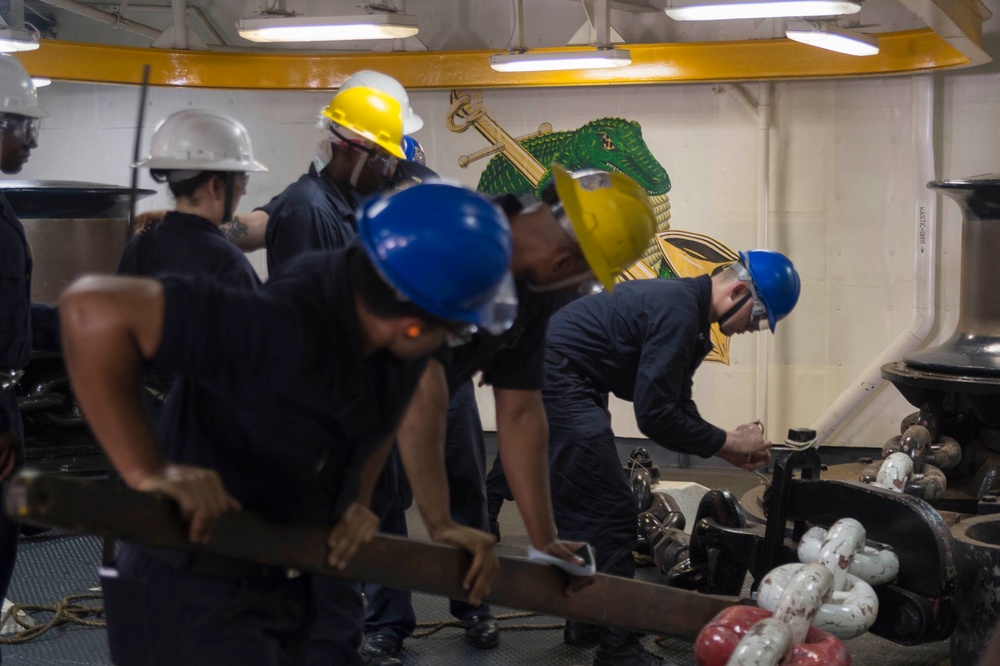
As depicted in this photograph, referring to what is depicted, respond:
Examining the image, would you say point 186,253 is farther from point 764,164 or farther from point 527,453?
point 764,164

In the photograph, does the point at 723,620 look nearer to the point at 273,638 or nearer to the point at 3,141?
the point at 273,638

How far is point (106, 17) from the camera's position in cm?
792

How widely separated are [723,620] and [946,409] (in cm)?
256

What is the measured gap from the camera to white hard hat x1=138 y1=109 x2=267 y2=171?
10.7 feet

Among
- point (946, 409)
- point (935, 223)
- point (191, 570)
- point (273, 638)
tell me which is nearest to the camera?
point (191, 570)

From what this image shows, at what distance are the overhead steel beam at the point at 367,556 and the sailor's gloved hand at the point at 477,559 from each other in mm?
21

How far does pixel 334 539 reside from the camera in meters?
2.00

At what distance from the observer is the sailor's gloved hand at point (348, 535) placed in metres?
2.01

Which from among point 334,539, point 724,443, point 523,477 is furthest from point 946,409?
point 334,539

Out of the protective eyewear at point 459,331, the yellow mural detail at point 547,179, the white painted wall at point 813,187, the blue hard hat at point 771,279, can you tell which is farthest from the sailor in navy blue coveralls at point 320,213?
the white painted wall at point 813,187

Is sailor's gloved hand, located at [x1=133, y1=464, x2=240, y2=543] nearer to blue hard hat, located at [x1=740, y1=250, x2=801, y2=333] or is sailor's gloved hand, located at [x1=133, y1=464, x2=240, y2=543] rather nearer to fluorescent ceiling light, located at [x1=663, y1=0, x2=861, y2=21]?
blue hard hat, located at [x1=740, y1=250, x2=801, y2=333]

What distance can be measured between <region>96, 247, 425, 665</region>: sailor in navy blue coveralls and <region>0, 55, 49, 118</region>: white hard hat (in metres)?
2.60

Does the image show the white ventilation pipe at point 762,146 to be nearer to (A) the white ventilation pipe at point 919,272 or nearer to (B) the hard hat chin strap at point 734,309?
(A) the white ventilation pipe at point 919,272

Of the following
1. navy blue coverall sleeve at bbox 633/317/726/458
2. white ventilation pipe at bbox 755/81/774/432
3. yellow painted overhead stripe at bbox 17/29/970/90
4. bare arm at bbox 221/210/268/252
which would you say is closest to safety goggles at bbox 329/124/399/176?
bare arm at bbox 221/210/268/252
